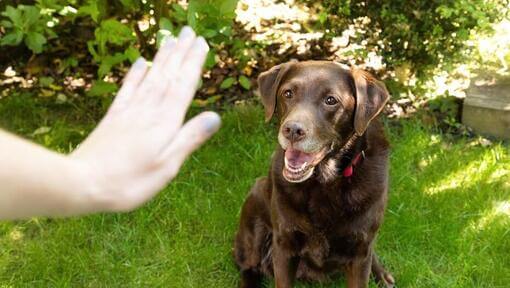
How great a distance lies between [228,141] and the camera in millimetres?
4473

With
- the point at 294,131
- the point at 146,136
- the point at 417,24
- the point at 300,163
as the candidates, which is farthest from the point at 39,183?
the point at 417,24

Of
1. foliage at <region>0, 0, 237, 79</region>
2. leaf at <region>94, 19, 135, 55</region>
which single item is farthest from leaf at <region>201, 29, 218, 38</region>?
leaf at <region>94, 19, 135, 55</region>

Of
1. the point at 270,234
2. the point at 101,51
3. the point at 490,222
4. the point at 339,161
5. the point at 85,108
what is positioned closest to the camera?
the point at 339,161

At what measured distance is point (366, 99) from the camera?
2883 mm

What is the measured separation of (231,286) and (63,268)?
86cm

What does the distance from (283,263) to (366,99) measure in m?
0.82

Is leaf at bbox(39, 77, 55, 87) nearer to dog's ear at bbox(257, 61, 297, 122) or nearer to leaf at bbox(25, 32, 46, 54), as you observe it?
leaf at bbox(25, 32, 46, 54)

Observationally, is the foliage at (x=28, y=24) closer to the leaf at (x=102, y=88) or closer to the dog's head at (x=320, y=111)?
the leaf at (x=102, y=88)

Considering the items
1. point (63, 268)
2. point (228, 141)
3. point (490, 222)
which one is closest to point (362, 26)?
point (228, 141)

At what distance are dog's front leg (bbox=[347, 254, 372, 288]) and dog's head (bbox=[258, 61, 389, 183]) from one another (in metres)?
0.48

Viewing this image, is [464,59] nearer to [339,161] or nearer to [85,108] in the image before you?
[339,161]

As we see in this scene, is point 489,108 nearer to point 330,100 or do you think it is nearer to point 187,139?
point 330,100

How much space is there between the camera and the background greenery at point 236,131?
3.62 meters

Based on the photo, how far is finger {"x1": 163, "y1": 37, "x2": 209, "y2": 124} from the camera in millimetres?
1259
